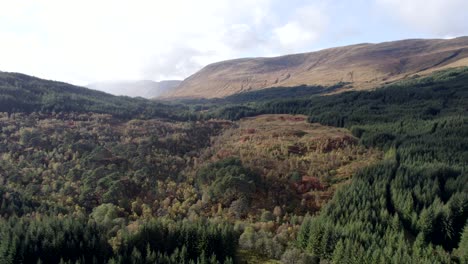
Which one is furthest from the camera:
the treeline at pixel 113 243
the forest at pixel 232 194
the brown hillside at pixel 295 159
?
the brown hillside at pixel 295 159

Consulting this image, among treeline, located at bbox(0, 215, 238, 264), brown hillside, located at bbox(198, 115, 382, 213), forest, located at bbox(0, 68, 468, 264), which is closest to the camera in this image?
treeline, located at bbox(0, 215, 238, 264)

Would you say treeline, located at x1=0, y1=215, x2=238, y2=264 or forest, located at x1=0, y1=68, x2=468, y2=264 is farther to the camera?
forest, located at x1=0, y1=68, x2=468, y2=264

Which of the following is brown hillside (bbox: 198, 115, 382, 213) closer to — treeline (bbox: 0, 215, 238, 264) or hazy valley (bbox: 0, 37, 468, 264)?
hazy valley (bbox: 0, 37, 468, 264)

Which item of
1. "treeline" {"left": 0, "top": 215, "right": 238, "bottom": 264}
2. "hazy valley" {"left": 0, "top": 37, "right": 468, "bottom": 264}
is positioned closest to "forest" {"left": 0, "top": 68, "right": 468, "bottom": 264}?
"treeline" {"left": 0, "top": 215, "right": 238, "bottom": 264}

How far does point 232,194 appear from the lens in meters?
114

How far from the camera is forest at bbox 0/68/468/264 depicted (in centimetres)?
7675

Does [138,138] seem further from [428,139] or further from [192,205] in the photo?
[428,139]

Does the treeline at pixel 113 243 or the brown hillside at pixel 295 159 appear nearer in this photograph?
the treeline at pixel 113 243

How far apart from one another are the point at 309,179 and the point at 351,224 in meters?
36.7

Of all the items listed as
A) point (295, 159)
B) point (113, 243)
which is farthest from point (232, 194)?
point (113, 243)

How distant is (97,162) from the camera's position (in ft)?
454

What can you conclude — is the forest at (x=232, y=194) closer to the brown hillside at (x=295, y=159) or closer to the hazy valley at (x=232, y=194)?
the hazy valley at (x=232, y=194)

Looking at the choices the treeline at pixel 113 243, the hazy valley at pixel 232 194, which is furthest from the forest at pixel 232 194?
the hazy valley at pixel 232 194

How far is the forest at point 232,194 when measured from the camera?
76750 mm
